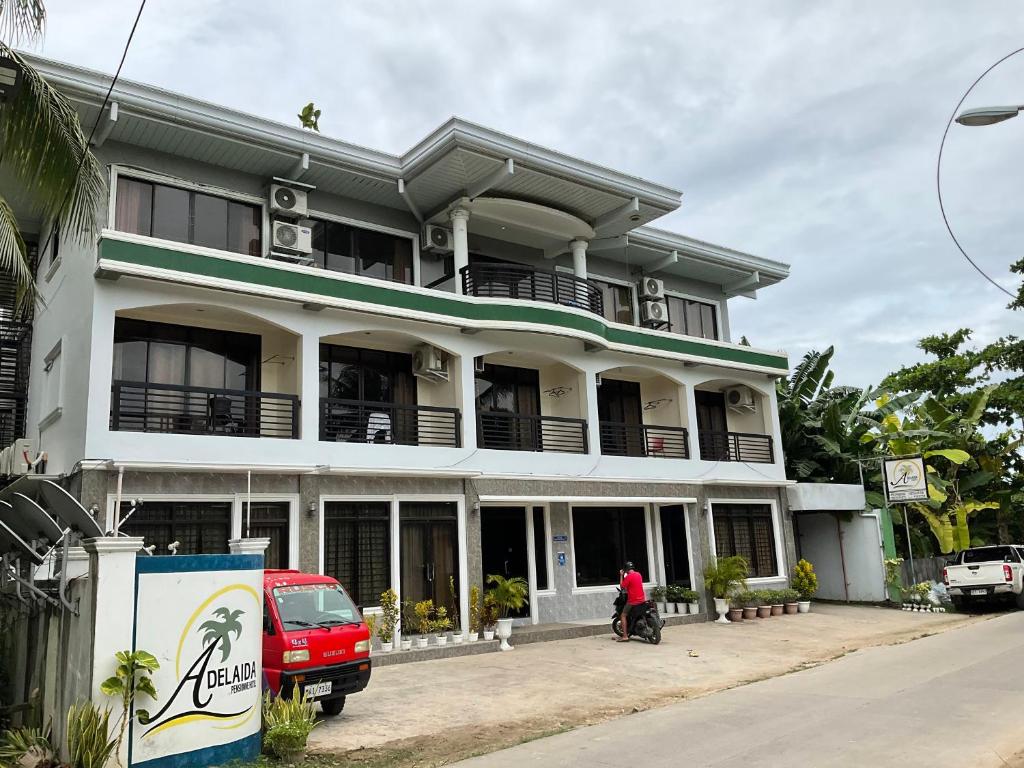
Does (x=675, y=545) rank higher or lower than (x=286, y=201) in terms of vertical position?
lower

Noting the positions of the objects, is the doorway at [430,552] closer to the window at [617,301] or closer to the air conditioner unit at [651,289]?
the window at [617,301]

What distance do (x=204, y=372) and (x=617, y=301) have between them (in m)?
11.9

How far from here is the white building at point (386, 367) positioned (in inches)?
563

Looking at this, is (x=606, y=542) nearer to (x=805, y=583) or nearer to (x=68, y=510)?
(x=805, y=583)

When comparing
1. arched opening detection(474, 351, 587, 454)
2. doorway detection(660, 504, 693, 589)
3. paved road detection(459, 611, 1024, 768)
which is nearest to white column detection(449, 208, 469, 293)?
arched opening detection(474, 351, 587, 454)

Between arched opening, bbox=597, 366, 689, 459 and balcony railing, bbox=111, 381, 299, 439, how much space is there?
869cm

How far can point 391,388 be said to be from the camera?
18.2 meters

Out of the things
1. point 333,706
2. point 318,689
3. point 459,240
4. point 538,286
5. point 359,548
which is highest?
point 459,240

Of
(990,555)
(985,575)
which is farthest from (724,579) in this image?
(990,555)

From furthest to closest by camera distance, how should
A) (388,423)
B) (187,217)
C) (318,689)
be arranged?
(388,423)
(187,217)
(318,689)

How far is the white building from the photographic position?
14.3m

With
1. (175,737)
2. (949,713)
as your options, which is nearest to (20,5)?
(175,737)

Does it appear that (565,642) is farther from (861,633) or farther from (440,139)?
(440,139)

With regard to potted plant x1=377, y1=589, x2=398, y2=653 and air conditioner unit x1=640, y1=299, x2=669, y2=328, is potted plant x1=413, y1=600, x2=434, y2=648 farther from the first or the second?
air conditioner unit x1=640, y1=299, x2=669, y2=328
